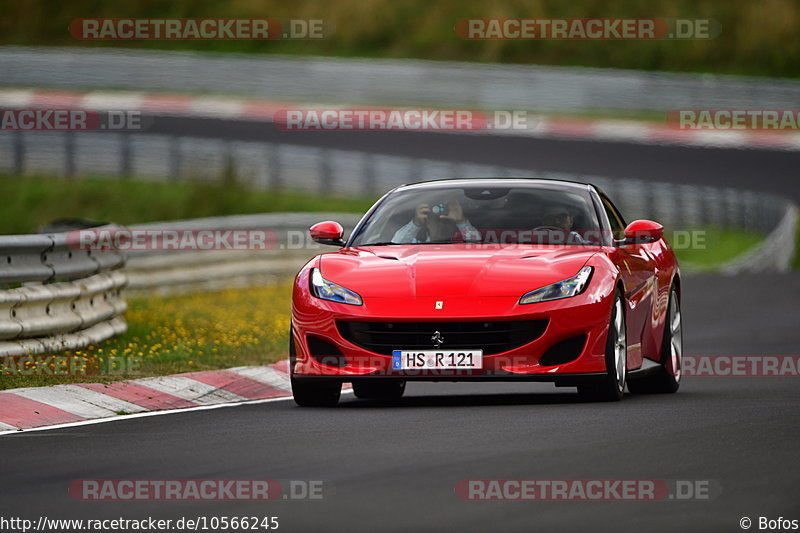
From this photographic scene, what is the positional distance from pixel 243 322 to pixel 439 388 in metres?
4.23

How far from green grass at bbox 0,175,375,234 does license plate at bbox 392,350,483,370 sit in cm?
1903

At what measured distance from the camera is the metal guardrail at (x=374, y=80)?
39.4m

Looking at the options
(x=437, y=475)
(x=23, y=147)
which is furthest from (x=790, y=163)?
(x=437, y=475)

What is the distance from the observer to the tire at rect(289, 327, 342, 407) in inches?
430

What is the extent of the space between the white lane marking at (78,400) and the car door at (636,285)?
10.3ft

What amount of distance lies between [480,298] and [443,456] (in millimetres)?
2379

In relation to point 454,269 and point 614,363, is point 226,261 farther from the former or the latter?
point 614,363

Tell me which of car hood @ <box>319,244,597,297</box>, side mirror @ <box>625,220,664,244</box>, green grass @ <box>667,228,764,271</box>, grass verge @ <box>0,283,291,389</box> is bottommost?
green grass @ <box>667,228,764,271</box>

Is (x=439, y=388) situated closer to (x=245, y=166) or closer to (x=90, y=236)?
(x=90, y=236)
